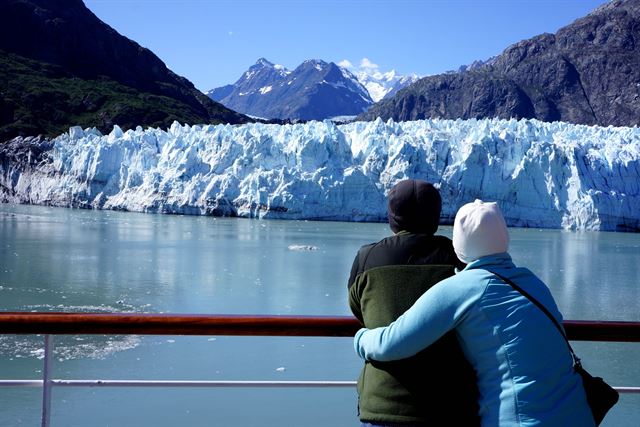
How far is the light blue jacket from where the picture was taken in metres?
1.01

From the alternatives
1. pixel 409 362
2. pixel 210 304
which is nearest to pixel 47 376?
pixel 409 362

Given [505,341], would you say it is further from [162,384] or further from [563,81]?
[563,81]

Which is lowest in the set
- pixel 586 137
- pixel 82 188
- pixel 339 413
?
pixel 339 413

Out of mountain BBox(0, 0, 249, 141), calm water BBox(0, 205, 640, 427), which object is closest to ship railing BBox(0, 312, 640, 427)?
calm water BBox(0, 205, 640, 427)

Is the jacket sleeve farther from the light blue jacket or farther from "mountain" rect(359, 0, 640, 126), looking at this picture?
"mountain" rect(359, 0, 640, 126)

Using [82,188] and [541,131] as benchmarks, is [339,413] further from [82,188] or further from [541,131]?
[82,188]

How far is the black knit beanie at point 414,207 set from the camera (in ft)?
3.88

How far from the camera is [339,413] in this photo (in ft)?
12.8

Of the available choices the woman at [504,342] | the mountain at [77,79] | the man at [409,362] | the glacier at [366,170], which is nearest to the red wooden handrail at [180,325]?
the man at [409,362]

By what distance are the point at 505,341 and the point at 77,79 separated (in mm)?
58477

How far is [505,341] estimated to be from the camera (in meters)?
1.02

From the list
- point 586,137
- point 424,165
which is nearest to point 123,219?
point 424,165

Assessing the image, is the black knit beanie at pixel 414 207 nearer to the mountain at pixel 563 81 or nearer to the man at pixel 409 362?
the man at pixel 409 362

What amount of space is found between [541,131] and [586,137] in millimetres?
1835
